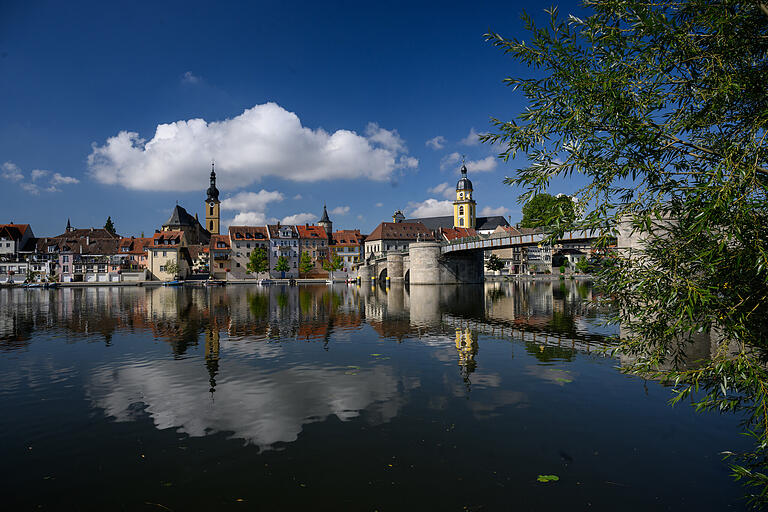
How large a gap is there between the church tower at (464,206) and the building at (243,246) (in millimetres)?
67760

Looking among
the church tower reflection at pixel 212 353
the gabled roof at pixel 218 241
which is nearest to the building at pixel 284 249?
the gabled roof at pixel 218 241

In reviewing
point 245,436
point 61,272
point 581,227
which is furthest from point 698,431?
point 61,272

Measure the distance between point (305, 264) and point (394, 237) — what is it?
25.4 metres

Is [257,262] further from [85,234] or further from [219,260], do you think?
[85,234]

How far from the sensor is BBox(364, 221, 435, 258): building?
119375 millimetres

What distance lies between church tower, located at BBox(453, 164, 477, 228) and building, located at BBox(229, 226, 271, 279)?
67.8 meters

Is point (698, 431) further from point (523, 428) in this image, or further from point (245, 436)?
point (245, 436)

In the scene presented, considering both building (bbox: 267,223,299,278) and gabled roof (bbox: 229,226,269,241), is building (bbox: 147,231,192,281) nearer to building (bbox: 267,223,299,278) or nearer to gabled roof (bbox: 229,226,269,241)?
gabled roof (bbox: 229,226,269,241)

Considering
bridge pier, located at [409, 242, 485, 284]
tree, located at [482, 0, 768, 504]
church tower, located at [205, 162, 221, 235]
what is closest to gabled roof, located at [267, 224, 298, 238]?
church tower, located at [205, 162, 221, 235]

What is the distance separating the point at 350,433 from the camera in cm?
931

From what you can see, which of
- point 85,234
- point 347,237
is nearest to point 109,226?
point 85,234

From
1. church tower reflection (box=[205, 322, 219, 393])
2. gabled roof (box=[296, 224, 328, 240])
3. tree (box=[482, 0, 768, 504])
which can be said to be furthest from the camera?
gabled roof (box=[296, 224, 328, 240])

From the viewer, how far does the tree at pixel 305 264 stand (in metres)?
112

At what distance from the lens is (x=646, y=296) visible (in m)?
6.97
